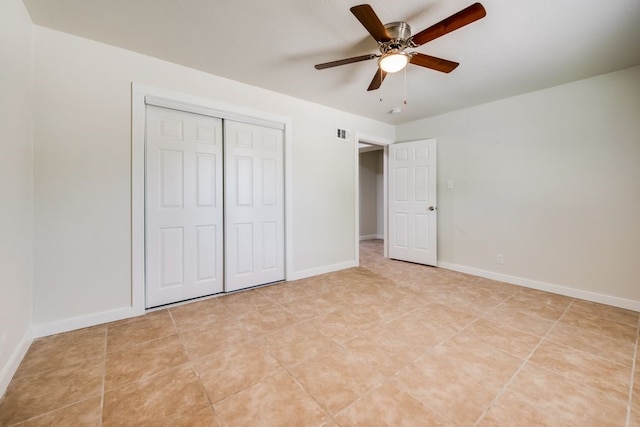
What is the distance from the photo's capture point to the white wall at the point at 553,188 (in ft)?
Answer: 8.91

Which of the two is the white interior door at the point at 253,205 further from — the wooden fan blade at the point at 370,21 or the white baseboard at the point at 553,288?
the white baseboard at the point at 553,288

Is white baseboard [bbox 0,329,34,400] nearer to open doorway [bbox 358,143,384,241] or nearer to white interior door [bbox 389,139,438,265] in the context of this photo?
white interior door [bbox 389,139,438,265]

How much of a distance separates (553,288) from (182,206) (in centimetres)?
441

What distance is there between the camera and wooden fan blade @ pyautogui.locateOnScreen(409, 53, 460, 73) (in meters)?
2.06

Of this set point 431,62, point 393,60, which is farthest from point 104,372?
point 431,62

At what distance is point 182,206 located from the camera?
107 inches

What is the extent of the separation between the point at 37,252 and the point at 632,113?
5653 mm

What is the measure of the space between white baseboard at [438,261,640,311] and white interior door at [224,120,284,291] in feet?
9.15

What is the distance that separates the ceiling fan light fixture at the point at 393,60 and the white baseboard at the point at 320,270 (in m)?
2.64

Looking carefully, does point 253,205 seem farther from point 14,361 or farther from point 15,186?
point 14,361

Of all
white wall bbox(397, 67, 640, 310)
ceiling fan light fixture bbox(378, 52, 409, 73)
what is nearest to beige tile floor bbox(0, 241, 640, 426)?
white wall bbox(397, 67, 640, 310)

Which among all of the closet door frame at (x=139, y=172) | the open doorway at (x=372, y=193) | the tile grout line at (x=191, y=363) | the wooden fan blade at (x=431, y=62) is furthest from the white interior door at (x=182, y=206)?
the open doorway at (x=372, y=193)

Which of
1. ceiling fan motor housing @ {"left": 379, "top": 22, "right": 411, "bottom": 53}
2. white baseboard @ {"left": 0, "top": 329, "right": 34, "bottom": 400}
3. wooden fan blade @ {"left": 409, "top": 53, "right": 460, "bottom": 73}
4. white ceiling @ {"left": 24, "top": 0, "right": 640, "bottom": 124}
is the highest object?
white ceiling @ {"left": 24, "top": 0, "right": 640, "bottom": 124}

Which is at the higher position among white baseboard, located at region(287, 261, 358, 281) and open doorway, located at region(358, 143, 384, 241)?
open doorway, located at region(358, 143, 384, 241)
